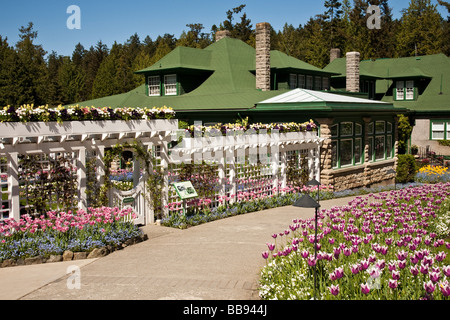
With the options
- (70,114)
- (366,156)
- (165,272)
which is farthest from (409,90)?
(165,272)

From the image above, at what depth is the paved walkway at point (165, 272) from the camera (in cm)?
680

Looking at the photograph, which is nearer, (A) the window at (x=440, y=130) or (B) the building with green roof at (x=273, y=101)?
(B) the building with green roof at (x=273, y=101)

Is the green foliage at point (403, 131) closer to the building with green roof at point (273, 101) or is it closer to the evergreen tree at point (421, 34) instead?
the building with green roof at point (273, 101)

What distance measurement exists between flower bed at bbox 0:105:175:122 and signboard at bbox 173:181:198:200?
1.79 meters

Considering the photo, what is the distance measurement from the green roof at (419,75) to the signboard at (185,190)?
74.7 feet

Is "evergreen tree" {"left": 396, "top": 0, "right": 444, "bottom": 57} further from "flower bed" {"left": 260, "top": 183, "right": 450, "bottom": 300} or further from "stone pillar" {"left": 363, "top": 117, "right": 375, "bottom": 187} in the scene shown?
"flower bed" {"left": 260, "top": 183, "right": 450, "bottom": 300}

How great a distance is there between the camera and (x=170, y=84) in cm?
2841

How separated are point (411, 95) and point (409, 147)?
187 inches

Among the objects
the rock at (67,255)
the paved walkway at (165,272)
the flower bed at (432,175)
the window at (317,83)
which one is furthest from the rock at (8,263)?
the window at (317,83)

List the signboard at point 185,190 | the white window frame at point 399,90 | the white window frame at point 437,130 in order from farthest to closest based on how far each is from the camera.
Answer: the white window frame at point 399,90 < the white window frame at point 437,130 < the signboard at point 185,190

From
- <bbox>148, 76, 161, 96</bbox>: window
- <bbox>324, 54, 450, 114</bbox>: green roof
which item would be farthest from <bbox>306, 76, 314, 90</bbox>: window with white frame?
<bbox>148, 76, 161, 96</bbox>: window

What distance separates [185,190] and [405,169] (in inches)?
592
